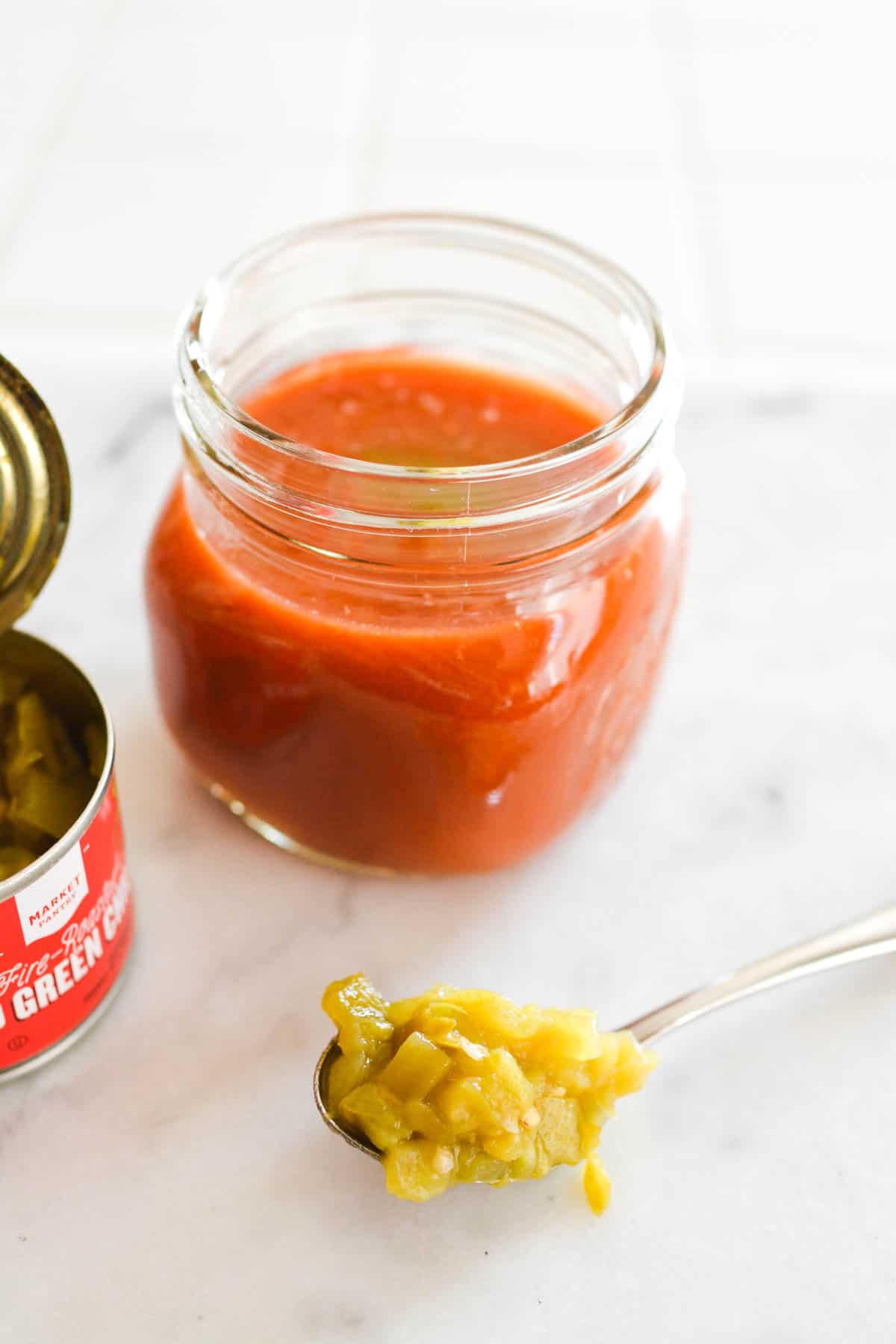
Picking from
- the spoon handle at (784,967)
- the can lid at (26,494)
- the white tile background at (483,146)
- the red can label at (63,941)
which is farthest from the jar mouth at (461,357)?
the white tile background at (483,146)

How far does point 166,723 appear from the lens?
3.48 ft

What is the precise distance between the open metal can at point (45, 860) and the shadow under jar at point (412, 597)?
11 centimetres

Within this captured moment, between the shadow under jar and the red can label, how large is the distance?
14 centimetres

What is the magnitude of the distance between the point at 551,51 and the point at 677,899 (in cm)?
156

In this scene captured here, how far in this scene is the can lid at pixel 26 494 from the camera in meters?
0.83

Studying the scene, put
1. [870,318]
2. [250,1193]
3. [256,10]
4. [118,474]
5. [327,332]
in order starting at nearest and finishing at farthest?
[250,1193] → [327,332] → [118,474] → [870,318] → [256,10]

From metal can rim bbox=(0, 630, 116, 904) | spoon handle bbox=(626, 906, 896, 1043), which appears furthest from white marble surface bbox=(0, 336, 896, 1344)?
metal can rim bbox=(0, 630, 116, 904)

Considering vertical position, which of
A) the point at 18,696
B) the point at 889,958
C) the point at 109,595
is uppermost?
the point at 18,696

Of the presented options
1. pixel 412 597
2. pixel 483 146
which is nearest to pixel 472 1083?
pixel 412 597

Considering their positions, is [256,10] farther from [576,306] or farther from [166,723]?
[166,723]

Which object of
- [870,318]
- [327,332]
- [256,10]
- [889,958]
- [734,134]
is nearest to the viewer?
[889,958]

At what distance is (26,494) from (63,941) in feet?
0.86

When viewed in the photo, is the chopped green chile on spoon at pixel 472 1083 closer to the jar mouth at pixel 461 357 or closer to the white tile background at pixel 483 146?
the jar mouth at pixel 461 357

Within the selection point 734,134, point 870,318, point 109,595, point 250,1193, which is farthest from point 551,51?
point 250,1193
